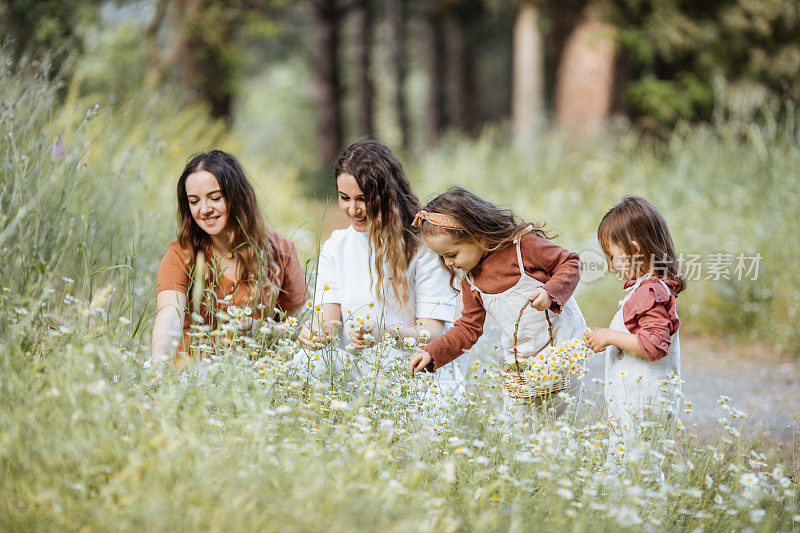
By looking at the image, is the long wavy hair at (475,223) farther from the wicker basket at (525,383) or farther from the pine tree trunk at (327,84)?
the pine tree trunk at (327,84)

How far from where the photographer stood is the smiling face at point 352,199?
3.52 meters

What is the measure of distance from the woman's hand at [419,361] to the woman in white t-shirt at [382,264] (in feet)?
0.98

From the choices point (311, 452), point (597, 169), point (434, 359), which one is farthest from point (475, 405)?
point (597, 169)

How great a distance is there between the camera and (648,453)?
286 centimetres

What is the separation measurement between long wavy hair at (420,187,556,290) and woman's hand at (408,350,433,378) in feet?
1.68

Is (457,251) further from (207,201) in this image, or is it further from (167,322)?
(167,322)

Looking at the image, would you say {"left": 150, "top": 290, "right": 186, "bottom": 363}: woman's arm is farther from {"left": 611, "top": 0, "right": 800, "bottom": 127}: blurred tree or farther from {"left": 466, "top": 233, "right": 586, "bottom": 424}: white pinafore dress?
{"left": 611, "top": 0, "right": 800, "bottom": 127}: blurred tree

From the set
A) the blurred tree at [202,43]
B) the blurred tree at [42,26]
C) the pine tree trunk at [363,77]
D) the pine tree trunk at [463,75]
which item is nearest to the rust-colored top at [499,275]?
the blurred tree at [42,26]

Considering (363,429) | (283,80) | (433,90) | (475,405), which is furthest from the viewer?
(283,80)

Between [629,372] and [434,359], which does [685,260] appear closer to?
[629,372]

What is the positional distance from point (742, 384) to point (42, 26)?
7.76m

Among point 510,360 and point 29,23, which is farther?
point 29,23

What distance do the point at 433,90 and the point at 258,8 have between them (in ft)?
24.1

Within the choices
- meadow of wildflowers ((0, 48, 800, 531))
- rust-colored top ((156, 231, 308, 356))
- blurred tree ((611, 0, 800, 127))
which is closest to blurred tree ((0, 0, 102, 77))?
meadow of wildflowers ((0, 48, 800, 531))
